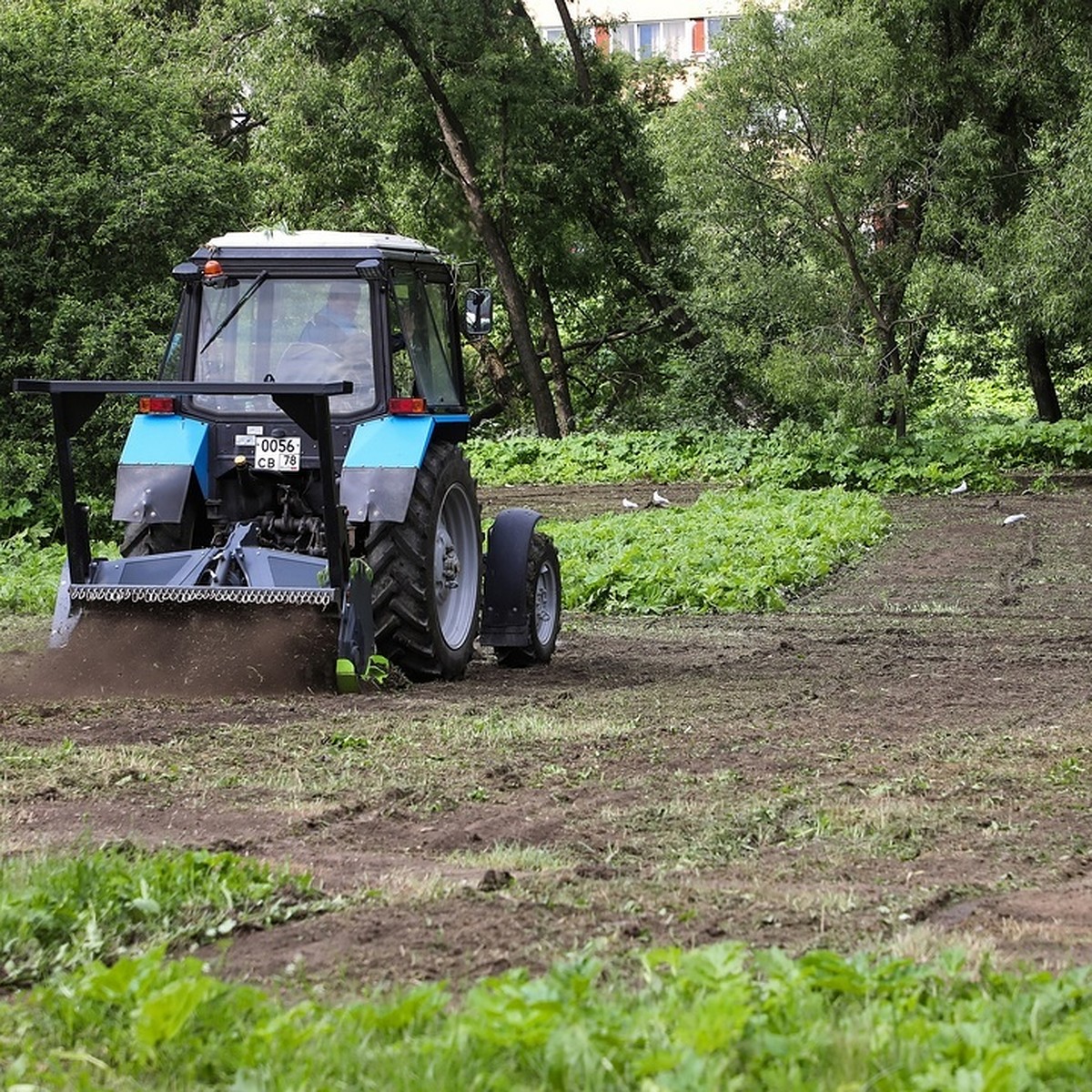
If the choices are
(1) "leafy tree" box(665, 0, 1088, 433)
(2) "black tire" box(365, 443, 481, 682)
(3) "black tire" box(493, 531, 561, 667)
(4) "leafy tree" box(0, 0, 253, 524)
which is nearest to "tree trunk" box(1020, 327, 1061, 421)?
(1) "leafy tree" box(665, 0, 1088, 433)

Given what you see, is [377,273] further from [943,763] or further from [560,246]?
[560,246]

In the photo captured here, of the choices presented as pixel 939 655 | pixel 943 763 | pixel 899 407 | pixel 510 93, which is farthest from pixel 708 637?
pixel 510 93

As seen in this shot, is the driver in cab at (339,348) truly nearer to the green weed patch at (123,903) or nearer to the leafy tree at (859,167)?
the green weed patch at (123,903)

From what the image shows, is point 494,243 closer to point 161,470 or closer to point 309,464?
point 309,464

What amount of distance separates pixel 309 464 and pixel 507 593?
1607 millimetres

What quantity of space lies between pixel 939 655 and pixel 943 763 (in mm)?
4379

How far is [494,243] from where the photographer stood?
3061 cm

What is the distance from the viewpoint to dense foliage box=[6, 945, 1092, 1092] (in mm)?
3184

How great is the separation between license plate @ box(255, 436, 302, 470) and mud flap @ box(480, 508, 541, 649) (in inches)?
60.9

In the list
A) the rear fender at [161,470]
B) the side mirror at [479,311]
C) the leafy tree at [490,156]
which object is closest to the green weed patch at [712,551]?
the side mirror at [479,311]

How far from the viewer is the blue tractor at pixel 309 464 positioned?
916 centimetres

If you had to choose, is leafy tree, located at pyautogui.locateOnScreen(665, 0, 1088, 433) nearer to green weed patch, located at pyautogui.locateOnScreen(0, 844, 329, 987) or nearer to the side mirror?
the side mirror

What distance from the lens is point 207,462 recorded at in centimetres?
1005

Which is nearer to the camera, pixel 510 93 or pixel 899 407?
pixel 899 407
